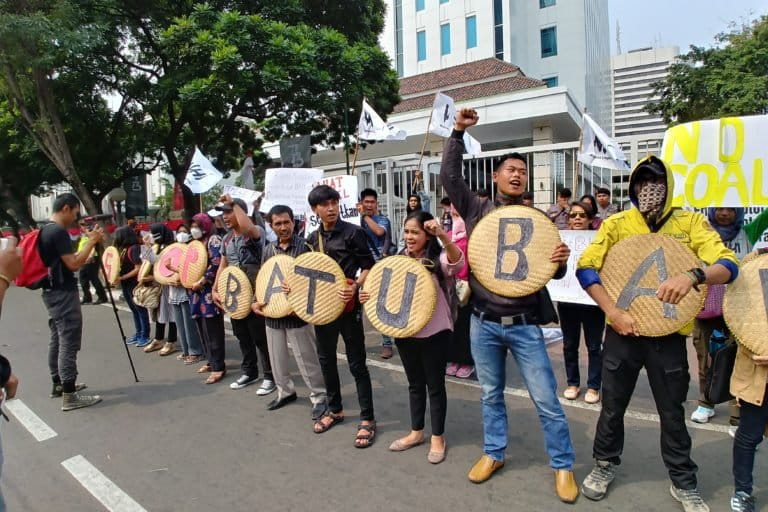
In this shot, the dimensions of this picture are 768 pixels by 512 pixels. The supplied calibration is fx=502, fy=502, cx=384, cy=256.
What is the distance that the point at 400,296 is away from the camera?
3.30 meters

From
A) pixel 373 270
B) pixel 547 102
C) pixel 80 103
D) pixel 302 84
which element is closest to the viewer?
pixel 373 270

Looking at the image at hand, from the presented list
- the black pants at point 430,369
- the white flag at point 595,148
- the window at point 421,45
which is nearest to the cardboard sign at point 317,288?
the black pants at point 430,369

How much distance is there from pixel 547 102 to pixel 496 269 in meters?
18.1

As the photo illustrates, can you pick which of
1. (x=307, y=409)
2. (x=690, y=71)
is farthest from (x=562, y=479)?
(x=690, y=71)

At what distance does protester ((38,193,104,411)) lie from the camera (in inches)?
175

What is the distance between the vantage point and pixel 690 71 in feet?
64.2

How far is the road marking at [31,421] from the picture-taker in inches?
163

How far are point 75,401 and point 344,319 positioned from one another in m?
2.87

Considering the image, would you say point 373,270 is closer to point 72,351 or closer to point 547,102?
point 72,351

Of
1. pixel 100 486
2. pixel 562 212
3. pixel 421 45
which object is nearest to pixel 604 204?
pixel 562 212

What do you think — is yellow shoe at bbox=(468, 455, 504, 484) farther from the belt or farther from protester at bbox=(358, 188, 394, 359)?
protester at bbox=(358, 188, 394, 359)

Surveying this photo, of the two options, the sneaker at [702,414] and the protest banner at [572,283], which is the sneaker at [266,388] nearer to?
the protest banner at [572,283]

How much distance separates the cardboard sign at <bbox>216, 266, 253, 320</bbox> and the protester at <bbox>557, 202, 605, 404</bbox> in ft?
9.52

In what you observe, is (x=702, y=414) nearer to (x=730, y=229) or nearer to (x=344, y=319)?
(x=730, y=229)
